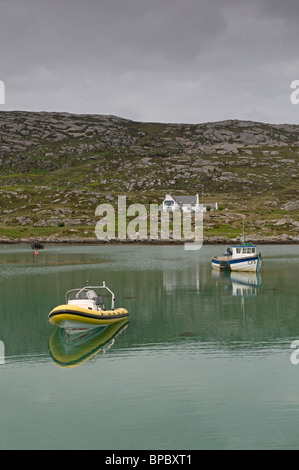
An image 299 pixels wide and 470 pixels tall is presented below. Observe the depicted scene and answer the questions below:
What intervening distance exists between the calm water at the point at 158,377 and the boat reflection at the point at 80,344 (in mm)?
83

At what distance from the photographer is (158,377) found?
78.7 feet

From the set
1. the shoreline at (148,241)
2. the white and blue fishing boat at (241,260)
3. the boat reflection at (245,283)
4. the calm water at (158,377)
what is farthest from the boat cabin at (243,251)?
the shoreline at (148,241)

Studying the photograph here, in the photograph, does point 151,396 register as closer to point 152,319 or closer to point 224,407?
point 224,407

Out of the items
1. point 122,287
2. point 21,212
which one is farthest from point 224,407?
point 21,212

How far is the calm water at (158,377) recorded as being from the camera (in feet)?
57.4

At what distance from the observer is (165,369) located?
82.8ft

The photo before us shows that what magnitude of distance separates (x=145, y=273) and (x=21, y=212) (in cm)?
12231

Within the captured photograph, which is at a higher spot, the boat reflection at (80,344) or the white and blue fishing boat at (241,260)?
the white and blue fishing boat at (241,260)

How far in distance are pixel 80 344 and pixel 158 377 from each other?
977cm

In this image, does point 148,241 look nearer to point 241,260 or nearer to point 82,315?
point 241,260

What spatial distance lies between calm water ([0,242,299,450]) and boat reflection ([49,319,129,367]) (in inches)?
3.3

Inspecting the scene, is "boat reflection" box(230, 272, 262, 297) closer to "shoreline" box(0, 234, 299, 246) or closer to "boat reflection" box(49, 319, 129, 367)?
"boat reflection" box(49, 319, 129, 367)

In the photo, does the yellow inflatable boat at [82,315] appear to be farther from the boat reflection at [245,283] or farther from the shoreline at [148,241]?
the shoreline at [148,241]

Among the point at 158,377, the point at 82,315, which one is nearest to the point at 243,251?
the point at 82,315
